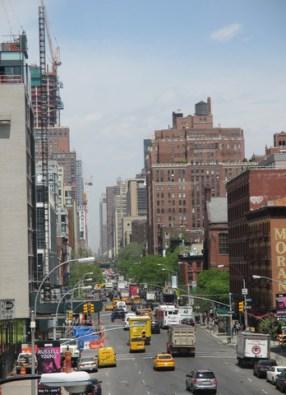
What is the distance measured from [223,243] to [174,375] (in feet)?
356

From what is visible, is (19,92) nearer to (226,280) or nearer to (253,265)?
(253,265)

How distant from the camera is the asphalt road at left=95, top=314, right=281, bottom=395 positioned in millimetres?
60875

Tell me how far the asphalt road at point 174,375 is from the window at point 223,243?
74.8 m

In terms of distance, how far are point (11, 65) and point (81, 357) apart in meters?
38.9

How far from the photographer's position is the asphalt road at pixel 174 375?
6088cm

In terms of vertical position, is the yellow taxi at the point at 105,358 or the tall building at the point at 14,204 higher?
the tall building at the point at 14,204

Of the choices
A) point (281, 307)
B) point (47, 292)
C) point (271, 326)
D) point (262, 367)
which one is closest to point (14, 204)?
point (262, 367)

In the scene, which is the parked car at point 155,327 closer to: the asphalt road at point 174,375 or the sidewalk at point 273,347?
the sidewalk at point 273,347

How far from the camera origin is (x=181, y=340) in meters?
85.1

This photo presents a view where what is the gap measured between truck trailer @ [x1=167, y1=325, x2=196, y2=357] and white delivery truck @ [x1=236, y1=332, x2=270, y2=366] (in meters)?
9.16

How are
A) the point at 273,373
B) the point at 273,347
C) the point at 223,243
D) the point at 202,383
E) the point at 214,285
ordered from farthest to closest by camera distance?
the point at 223,243 → the point at 214,285 → the point at 273,347 → the point at 273,373 → the point at 202,383

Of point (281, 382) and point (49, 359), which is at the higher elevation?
point (49, 359)

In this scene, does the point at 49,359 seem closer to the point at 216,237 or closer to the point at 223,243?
the point at 216,237

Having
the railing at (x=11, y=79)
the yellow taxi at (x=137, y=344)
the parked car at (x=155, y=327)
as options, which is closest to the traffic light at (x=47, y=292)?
the parked car at (x=155, y=327)
